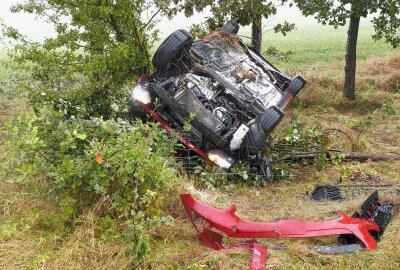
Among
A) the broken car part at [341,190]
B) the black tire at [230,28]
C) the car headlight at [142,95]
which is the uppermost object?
the black tire at [230,28]

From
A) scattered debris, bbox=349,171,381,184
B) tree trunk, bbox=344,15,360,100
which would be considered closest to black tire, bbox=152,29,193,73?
scattered debris, bbox=349,171,381,184

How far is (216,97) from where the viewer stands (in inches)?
240

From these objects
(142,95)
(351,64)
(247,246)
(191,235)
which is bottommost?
(247,246)

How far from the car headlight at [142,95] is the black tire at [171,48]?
53 centimetres

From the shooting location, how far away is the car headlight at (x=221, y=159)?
217 inches

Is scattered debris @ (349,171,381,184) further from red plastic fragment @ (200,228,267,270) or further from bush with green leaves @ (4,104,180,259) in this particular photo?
bush with green leaves @ (4,104,180,259)

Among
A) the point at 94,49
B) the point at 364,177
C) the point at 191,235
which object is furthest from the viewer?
the point at 94,49

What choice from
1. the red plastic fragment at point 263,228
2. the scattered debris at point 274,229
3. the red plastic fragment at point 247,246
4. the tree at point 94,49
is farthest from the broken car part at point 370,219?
the tree at point 94,49

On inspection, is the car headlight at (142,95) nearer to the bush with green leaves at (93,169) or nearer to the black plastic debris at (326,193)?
the bush with green leaves at (93,169)

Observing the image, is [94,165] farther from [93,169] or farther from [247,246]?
[247,246]

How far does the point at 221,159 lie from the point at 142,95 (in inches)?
59.7

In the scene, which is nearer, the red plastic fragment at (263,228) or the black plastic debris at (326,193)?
the red plastic fragment at (263,228)

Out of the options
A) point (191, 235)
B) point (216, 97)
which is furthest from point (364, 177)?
point (191, 235)

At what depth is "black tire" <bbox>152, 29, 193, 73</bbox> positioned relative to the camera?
6180 millimetres
